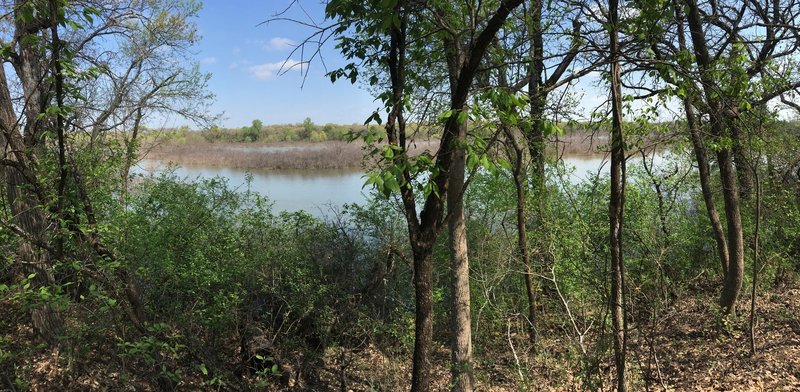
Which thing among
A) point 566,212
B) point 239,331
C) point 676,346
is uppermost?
point 566,212

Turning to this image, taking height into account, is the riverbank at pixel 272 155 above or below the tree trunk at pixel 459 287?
above

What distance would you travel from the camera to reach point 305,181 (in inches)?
697

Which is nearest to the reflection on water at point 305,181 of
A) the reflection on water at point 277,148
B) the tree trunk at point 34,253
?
the tree trunk at point 34,253

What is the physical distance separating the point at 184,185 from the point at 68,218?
3651mm

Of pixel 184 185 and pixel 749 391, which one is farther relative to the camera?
pixel 184 185

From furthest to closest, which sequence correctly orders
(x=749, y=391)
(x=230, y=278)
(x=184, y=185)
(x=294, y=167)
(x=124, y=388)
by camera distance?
(x=294, y=167)
(x=184, y=185)
(x=230, y=278)
(x=749, y=391)
(x=124, y=388)

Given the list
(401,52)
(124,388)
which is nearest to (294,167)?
(124,388)

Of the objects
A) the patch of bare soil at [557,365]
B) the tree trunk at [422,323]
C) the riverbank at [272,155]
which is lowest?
the patch of bare soil at [557,365]

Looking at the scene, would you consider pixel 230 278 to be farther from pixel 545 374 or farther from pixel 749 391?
pixel 749 391

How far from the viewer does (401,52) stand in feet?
12.1

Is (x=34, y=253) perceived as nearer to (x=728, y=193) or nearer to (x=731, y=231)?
(x=728, y=193)

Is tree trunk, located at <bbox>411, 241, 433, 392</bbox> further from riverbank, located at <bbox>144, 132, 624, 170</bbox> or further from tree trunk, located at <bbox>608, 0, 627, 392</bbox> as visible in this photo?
riverbank, located at <bbox>144, 132, 624, 170</bbox>

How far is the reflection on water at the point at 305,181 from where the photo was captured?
9570 mm

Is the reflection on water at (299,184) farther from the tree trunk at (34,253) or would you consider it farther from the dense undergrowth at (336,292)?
the tree trunk at (34,253)
